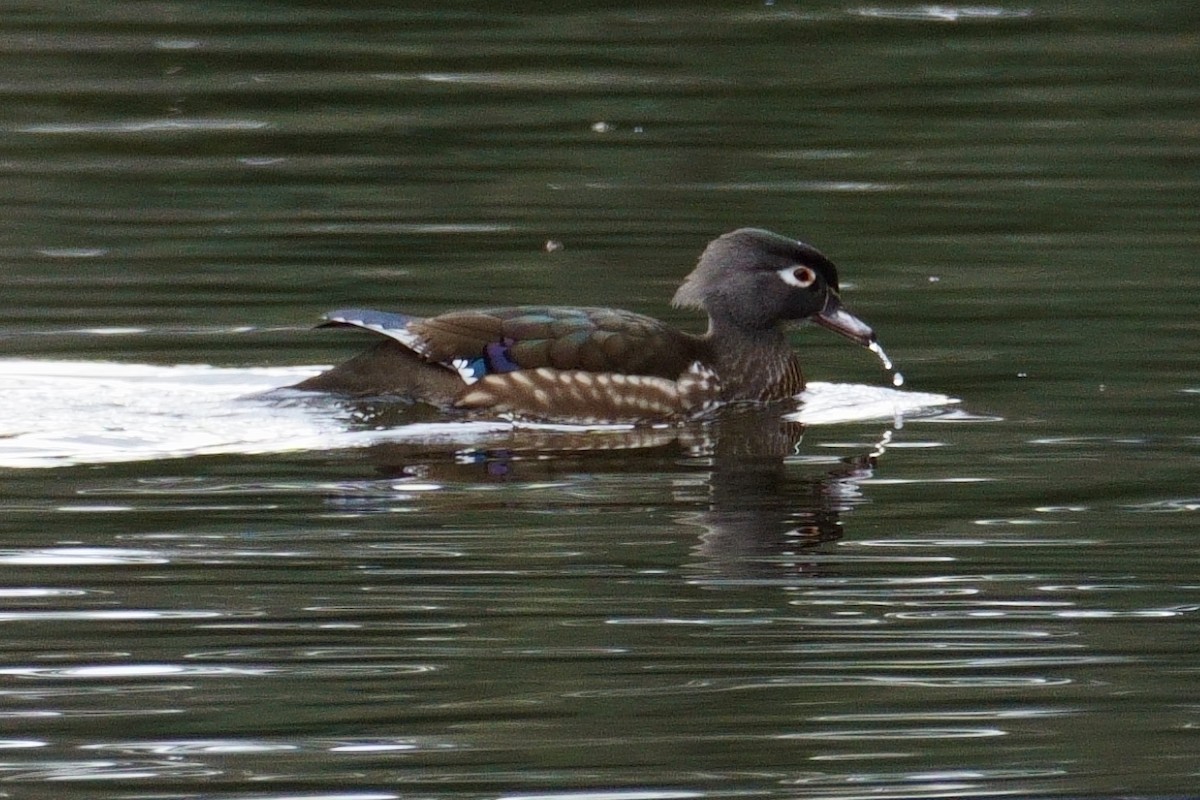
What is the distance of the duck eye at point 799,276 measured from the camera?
1125 centimetres

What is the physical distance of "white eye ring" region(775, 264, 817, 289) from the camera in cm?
1125

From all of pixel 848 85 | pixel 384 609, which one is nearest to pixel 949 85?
pixel 848 85

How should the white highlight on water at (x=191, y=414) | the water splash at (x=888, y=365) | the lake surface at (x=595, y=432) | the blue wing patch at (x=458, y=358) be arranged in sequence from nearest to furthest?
the lake surface at (x=595, y=432), the white highlight on water at (x=191, y=414), the blue wing patch at (x=458, y=358), the water splash at (x=888, y=365)

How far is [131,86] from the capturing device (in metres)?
16.8

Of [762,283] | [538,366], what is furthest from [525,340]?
[762,283]

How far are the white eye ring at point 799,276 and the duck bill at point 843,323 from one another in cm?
11

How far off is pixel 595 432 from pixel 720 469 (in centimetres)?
97

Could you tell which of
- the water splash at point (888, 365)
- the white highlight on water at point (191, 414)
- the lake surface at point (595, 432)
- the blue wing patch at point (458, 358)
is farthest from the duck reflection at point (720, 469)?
the water splash at point (888, 365)

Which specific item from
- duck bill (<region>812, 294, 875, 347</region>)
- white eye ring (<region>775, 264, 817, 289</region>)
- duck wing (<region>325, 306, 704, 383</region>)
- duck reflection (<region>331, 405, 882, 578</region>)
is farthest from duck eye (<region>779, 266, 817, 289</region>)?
duck wing (<region>325, 306, 704, 383</region>)

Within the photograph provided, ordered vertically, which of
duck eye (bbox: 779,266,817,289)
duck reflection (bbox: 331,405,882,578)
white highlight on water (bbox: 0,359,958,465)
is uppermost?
duck eye (bbox: 779,266,817,289)

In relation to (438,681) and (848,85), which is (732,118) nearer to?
(848,85)

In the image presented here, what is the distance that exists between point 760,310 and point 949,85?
20.4 ft

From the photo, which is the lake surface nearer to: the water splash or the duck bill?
the water splash

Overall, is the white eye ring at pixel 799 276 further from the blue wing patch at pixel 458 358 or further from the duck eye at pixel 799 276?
the blue wing patch at pixel 458 358
